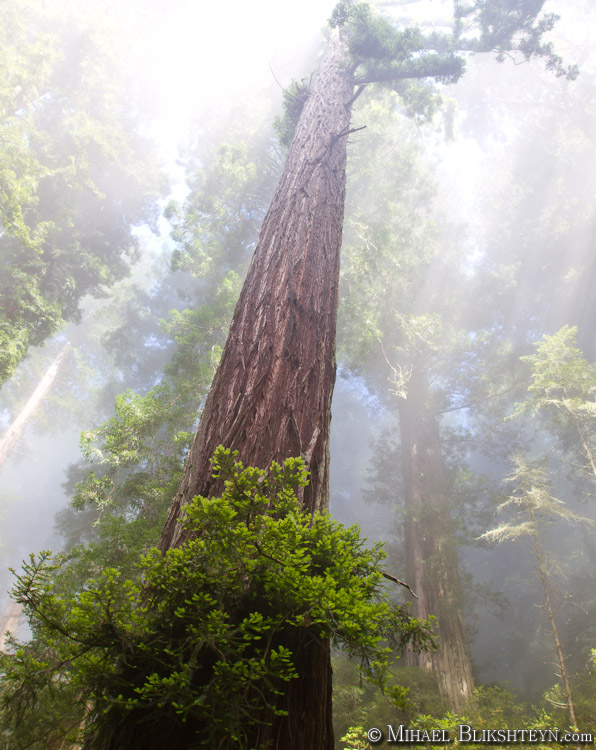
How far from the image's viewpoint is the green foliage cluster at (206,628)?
1.07 meters

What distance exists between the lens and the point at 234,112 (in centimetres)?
1847

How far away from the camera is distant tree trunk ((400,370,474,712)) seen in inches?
322

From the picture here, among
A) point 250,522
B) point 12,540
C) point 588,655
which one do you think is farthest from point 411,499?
point 12,540

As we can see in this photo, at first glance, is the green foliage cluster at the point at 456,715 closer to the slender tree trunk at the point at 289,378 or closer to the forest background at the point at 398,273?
the forest background at the point at 398,273

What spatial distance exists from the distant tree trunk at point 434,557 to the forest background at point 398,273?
0.33 meters

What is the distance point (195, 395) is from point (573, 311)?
16.8 m

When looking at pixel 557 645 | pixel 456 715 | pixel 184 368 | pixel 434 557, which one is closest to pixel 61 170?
pixel 184 368

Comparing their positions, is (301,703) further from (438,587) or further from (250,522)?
(438,587)

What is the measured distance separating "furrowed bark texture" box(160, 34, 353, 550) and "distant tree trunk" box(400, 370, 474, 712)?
5467mm

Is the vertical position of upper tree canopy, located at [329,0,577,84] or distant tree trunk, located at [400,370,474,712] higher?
upper tree canopy, located at [329,0,577,84]

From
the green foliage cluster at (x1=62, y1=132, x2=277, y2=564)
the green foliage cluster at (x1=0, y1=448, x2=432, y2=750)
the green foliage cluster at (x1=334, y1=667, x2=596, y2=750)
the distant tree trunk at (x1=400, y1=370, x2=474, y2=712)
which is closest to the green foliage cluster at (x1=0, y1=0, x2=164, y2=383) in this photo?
the green foliage cluster at (x1=62, y1=132, x2=277, y2=564)

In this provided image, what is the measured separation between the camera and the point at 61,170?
12297 mm

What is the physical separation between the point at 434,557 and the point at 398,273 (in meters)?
9.67

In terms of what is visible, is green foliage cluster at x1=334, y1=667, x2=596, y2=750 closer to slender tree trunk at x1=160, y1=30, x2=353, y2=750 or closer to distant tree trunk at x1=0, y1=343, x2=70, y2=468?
slender tree trunk at x1=160, y1=30, x2=353, y2=750
